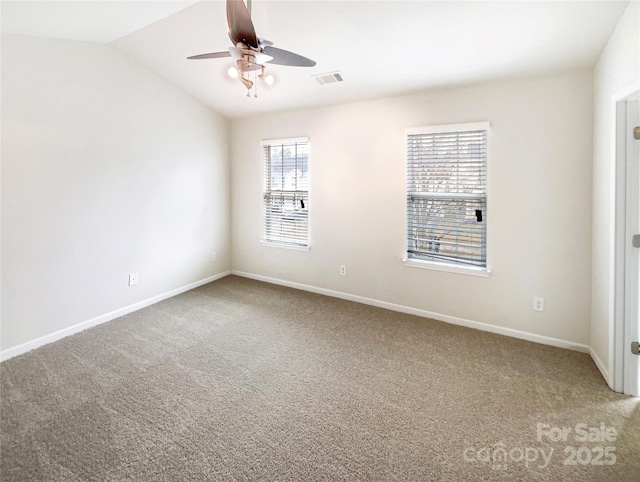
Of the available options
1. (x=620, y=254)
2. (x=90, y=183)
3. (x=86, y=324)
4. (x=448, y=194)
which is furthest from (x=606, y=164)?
(x=86, y=324)

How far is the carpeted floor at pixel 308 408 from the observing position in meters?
1.71

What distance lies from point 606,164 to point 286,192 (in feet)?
11.4

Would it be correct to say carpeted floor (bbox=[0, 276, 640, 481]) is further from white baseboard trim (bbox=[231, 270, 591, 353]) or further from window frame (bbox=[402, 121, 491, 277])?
window frame (bbox=[402, 121, 491, 277])

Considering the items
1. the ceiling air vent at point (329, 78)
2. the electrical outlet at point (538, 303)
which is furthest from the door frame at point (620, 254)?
the ceiling air vent at point (329, 78)

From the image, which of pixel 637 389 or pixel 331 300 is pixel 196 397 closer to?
pixel 331 300

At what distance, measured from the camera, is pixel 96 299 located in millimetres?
3451

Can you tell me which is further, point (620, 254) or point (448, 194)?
point (448, 194)

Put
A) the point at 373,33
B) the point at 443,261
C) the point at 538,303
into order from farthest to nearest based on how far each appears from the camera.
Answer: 1. the point at 443,261
2. the point at 538,303
3. the point at 373,33

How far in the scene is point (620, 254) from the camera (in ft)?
7.43

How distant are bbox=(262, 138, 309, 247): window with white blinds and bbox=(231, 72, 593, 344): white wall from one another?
0.15 metres

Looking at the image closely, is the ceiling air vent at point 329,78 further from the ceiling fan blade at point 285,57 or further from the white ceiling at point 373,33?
the ceiling fan blade at point 285,57

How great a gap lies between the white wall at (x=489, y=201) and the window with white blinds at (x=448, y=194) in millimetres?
96

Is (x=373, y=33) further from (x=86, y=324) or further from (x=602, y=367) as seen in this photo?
(x=86, y=324)

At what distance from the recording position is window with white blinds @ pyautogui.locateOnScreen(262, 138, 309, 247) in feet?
14.9
